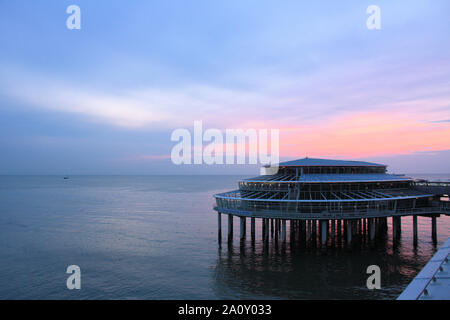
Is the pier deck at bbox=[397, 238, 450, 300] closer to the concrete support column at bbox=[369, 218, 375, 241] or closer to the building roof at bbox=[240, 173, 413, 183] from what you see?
the building roof at bbox=[240, 173, 413, 183]

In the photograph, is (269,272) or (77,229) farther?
(77,229)

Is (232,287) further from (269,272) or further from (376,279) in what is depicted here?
(376,279)

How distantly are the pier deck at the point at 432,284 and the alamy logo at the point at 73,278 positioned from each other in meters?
30.1

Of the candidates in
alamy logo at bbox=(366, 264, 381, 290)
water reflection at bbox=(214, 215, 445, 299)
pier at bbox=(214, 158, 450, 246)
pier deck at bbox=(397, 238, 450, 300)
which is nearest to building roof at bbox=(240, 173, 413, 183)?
pier at bbox=(214, 158, 450, 246)

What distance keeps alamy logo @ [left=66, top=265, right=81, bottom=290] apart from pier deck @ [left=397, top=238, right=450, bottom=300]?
30.1m

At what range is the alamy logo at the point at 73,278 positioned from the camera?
32688 millimetres

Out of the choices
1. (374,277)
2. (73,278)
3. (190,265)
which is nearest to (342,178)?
(374,277)

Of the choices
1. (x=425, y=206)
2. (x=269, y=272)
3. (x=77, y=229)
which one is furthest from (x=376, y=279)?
(x=77, y=229)

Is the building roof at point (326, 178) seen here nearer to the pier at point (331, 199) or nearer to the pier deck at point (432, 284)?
the pier at point (331, 199)
